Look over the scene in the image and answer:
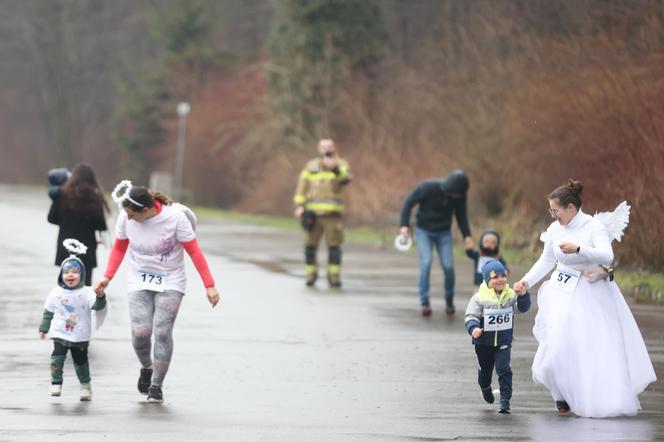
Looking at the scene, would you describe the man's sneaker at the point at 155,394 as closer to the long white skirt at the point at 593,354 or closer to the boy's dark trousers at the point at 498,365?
the boy's dark trousers at the point at 498,365

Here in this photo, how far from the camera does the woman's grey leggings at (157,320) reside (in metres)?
11.3

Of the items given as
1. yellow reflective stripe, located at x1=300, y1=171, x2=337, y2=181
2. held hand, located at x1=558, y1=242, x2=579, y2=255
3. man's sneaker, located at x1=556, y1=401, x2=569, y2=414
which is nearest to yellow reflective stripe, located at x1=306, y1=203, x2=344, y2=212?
yellow reflective stripe, located at x1=300, y1=171, x2=337, y2=181

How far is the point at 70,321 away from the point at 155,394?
0.85 meters

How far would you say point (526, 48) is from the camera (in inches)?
1152

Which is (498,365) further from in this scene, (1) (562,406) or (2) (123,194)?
(2) (123,194)

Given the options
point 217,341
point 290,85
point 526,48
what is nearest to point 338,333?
point 217,341

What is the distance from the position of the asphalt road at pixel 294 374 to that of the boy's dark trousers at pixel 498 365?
0.19 m

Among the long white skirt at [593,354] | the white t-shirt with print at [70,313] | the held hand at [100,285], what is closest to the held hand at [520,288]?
the long white skirt at [593,354]

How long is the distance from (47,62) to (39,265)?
50850 mm

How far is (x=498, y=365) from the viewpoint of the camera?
10906 millimetres

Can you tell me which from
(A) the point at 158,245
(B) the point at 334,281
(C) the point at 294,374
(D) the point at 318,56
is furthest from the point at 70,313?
(D) the point at 318,56

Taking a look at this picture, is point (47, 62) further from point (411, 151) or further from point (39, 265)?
point (39, 265)

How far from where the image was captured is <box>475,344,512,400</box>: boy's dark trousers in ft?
35.3

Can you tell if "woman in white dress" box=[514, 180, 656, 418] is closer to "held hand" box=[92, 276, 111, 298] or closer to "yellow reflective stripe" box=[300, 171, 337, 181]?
"held hand" box=[92, 276, 111, 298]
